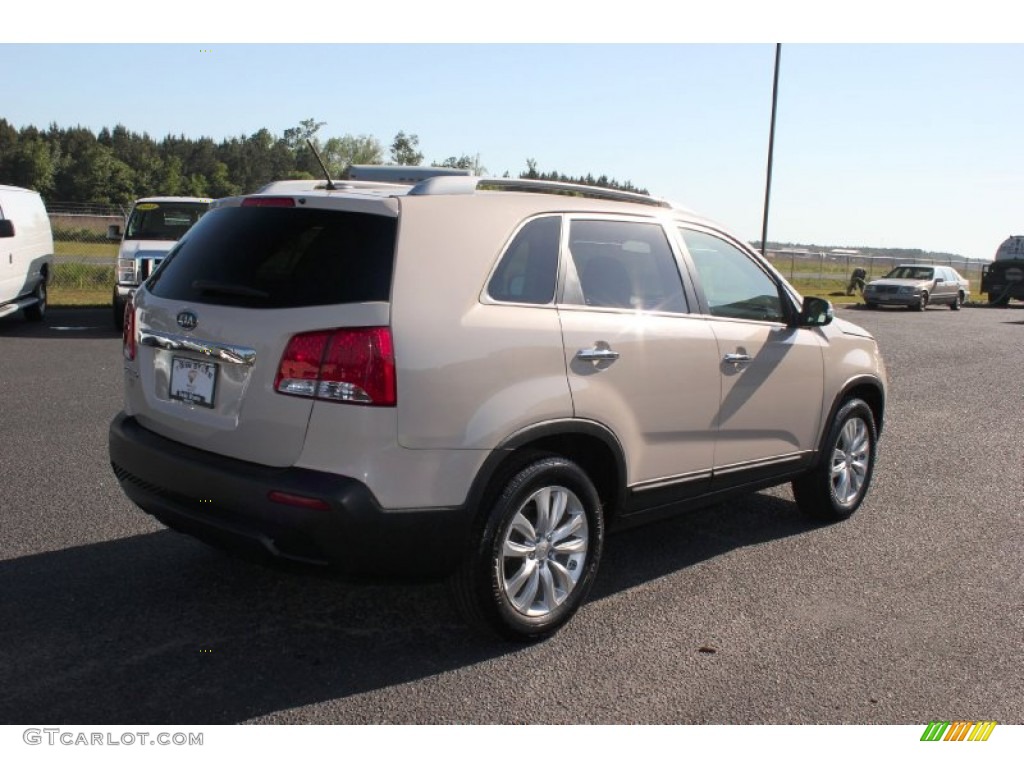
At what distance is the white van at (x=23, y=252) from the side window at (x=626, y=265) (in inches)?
443

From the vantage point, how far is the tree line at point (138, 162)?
92.2 metres

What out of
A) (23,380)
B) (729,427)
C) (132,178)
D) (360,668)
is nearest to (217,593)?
(360,668)

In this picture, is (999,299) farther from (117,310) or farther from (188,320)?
(188,320)

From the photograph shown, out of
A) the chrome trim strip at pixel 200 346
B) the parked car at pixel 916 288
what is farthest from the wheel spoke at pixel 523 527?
the parked car at pixel 916 288

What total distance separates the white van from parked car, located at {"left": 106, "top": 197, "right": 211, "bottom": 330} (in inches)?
45.1

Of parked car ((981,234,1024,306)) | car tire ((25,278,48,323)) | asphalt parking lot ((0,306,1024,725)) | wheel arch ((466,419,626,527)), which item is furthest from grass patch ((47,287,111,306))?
parked car ((981,234,1024,306))

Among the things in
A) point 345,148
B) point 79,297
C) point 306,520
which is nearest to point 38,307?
point 79,297

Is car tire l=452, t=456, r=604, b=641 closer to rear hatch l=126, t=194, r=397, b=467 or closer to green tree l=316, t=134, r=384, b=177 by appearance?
rear hatch l=126, t=194, r=397, b=467

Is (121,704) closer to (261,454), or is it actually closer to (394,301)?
(261,454)

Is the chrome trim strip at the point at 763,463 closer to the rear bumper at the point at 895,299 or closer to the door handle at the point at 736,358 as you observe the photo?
the door handle at the point at 736,358

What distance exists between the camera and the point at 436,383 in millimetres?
3691

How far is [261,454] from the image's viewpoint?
12.3 ft

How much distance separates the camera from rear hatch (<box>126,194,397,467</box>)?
368 centimetres

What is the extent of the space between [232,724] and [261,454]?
94 centimetres
